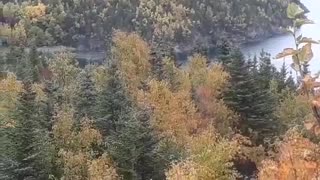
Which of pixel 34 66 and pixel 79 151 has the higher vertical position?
pixel 79 151

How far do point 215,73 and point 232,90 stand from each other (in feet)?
25.0

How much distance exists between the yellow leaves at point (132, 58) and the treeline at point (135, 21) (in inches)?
2283

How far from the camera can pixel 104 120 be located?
4359 cm

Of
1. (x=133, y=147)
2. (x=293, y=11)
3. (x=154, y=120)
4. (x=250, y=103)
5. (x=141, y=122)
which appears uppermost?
(x=293, y=11)

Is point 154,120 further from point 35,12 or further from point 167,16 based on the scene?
point 167,16

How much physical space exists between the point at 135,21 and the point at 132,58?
9125 centimetres

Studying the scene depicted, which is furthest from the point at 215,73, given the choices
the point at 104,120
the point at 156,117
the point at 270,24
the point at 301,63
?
the point at 270,24

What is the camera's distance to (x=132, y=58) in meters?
63.1

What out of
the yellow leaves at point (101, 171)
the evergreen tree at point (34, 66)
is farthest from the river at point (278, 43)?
the yellow leaves at point (101, 171)

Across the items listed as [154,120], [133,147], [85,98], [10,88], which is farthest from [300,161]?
[10,88]

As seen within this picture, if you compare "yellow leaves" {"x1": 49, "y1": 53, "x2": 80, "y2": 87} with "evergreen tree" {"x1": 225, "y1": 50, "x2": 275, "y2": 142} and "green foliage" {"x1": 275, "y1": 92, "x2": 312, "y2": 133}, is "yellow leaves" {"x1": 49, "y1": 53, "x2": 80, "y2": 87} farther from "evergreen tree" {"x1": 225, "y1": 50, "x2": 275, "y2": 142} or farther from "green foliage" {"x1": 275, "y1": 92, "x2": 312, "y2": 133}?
"green foliage" {"x1": 275, "y1": 92, "x2": 312, "y2": 133}

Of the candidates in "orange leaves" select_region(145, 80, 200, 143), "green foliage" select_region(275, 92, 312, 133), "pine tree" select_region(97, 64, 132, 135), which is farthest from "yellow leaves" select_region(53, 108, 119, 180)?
"green foliage" select_region(275, 92, 312, 133)

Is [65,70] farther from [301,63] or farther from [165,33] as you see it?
[165,33]

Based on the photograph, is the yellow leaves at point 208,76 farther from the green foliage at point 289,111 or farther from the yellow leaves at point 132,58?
the green foliage at point 289,111
